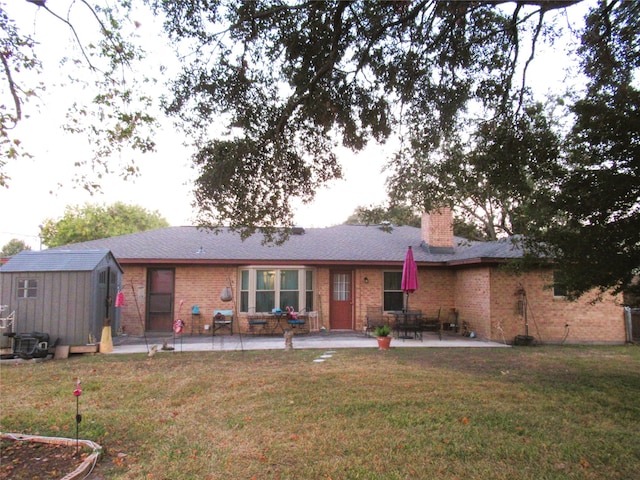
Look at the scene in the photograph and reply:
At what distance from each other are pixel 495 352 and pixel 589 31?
7.23m

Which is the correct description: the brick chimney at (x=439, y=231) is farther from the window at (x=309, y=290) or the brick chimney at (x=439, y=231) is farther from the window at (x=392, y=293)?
the window at (x=309, y=290)

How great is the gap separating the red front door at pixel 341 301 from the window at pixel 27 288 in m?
8.69

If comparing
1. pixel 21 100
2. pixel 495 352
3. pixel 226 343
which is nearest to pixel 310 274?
pixel 226 343

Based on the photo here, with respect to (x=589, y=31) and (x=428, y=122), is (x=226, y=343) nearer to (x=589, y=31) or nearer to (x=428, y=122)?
(x=428, y=122)

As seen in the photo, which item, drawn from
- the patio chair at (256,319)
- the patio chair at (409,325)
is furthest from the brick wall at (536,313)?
the patio chair at (256,319)

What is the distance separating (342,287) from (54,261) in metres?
8.68

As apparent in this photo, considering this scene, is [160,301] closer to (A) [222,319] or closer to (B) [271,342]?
(A) [222,319]

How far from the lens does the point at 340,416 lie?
5402 millimetres

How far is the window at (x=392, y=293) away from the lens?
1520 centimetres

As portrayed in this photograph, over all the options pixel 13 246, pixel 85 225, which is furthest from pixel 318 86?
pixel 13 246

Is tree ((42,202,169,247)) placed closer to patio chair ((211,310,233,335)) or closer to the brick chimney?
patio chair ((211,310,233,335))

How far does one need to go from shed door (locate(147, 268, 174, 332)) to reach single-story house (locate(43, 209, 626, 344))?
0.03 meters

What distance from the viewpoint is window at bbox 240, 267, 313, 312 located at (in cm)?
1459

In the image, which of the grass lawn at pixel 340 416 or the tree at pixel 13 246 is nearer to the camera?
the grass lawn at pixel 340 416
